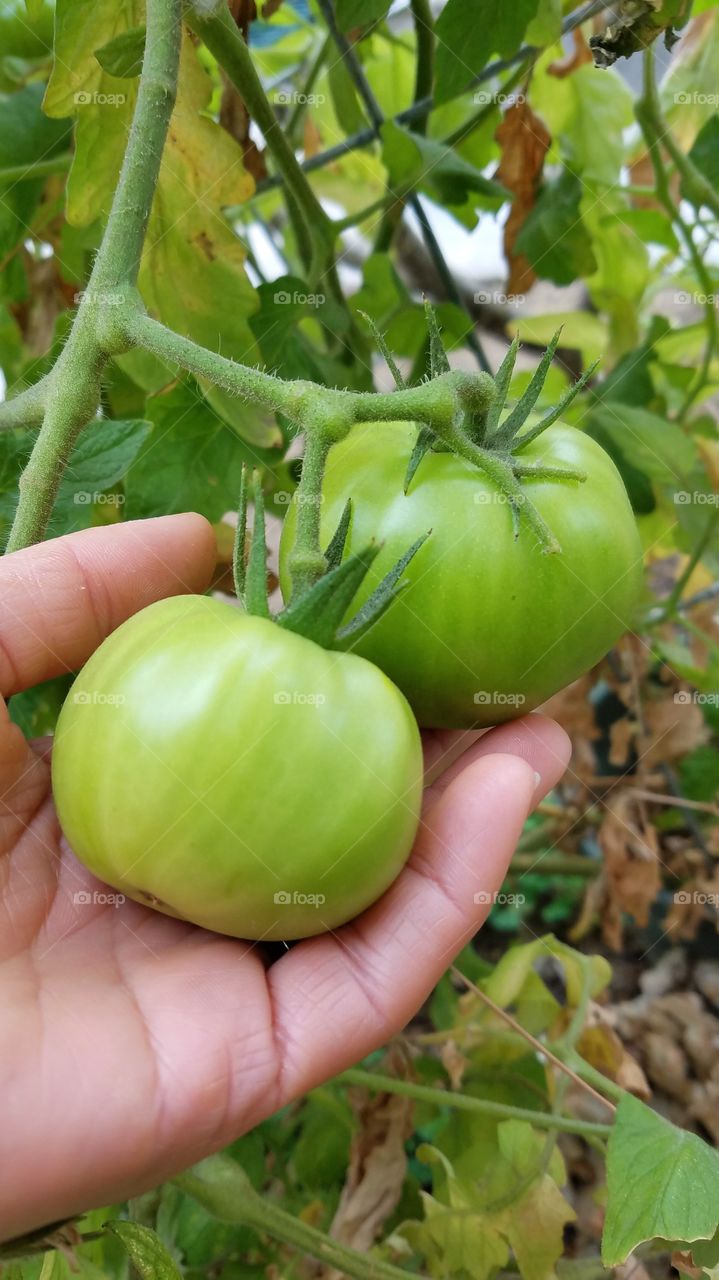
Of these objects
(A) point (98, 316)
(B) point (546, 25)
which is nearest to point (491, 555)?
(A) point (98, 316)

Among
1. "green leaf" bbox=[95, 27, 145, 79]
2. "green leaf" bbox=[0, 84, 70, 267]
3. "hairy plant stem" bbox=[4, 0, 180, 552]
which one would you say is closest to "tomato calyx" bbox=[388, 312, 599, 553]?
"hairy plant stem" bbox=[4, 0, 180, 552]

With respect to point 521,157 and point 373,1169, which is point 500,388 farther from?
point 373,1169

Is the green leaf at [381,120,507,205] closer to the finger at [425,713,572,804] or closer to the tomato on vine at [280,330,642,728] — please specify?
the tomato on vine at [280,330,642,728]

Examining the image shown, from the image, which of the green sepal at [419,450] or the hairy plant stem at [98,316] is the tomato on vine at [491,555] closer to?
the green sepal at [419,450]

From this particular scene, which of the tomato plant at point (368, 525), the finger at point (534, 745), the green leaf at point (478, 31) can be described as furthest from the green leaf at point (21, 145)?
the finger at point (534, 745)

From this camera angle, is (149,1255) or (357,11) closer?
(149,1255)

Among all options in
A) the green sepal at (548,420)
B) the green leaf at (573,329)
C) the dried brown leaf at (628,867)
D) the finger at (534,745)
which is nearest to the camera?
the green sepal at (548,420)
